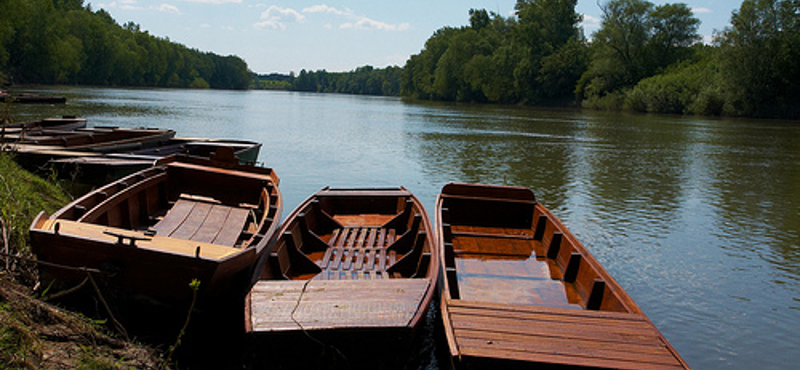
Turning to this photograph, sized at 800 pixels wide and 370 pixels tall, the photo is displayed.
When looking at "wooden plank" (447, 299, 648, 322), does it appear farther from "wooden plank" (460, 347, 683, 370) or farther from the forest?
the forest

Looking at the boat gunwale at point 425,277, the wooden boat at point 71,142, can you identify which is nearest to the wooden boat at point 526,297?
the boat gunwale at point 425,277

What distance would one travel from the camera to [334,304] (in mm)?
5156

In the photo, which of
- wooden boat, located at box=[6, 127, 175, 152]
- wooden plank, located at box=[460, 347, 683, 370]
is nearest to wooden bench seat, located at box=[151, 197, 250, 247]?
wooden plank, located at box=[460, 347, 683, 370]

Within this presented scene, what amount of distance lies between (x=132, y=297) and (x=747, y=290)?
27.9 ft

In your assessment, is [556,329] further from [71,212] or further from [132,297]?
[71,212]

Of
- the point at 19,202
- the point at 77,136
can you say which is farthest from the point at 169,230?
the point at 77,136

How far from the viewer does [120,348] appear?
16.9ft

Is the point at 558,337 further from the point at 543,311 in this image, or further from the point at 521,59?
the point at 521,59

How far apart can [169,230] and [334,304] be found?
3688mm

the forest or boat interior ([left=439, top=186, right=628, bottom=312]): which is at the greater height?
the forest

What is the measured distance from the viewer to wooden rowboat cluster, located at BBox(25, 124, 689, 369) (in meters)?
4.75

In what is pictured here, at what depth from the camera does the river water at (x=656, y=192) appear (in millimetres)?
7777

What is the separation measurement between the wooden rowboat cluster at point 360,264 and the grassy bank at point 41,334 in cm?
43

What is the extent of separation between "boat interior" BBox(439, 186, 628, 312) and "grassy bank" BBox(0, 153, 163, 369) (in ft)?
10.2
